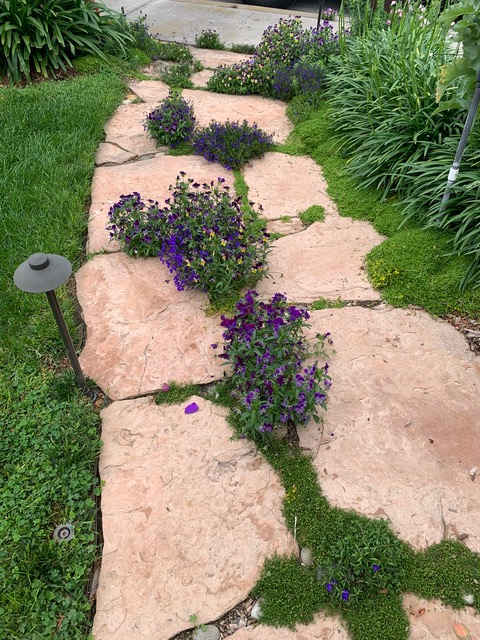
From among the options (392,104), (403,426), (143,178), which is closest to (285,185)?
(392,104)

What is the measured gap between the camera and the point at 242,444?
2443 millimetres

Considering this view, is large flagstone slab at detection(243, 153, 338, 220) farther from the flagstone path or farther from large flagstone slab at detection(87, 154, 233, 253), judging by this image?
the flagstone path

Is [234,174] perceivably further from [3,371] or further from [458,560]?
[458,560]

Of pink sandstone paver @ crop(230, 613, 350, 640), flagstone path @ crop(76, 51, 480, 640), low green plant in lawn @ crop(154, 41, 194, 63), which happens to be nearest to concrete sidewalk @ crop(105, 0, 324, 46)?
low green plant in lawn @ crop(154, 41, 194, 63)

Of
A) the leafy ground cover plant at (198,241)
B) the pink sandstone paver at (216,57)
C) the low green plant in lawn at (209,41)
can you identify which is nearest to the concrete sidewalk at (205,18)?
the low green plant in lawn at (209,41)

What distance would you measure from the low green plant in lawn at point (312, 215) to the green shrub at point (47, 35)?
3826 millimetres

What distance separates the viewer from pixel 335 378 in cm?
272

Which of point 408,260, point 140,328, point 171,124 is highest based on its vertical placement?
point 171,124

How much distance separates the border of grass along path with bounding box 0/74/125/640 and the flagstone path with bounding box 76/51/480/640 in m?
0.11

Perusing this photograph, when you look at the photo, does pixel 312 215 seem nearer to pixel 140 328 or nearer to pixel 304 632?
pixel 140 328

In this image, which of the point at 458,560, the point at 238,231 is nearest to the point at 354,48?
the point at 238,231

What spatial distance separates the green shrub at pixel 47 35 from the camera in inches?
223

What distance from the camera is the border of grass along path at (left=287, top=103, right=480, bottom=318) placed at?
3150mm

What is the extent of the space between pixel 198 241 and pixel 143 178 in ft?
4.83
